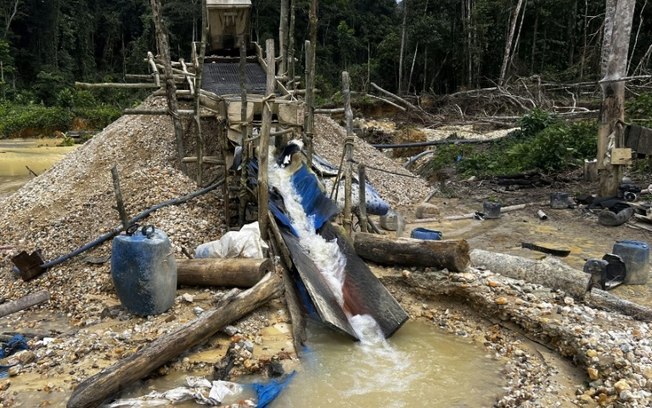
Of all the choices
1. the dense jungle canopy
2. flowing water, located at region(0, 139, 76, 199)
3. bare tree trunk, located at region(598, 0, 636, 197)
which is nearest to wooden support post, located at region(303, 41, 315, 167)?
bare tree trunk, located at region(598, 0, 636, 197)

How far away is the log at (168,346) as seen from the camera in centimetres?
355

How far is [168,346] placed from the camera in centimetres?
407

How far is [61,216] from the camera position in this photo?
7105mm

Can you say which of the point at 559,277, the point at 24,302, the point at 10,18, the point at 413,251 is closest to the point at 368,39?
the point at 10,18

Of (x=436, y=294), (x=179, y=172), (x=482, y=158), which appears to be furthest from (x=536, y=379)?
(x=482, y=158)

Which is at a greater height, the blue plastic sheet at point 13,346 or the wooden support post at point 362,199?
the wooden support post at point 362,199

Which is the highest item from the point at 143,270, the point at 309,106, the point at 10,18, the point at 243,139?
the point at 10,18

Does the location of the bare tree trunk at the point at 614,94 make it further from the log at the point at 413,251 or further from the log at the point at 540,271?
the log at the point at 413,251

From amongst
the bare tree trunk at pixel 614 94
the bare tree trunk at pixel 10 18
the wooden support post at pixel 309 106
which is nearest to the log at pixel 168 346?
the wooden support post at pixel 309 106

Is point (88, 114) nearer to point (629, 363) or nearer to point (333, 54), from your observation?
point (333, 54)

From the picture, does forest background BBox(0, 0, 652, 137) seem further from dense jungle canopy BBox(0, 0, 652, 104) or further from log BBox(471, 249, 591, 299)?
log BBox(471, 249, 591, 299)

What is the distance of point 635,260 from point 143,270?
5.20m

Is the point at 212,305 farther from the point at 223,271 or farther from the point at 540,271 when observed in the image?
the point at 540,271

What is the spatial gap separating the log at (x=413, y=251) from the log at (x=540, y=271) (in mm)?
443
